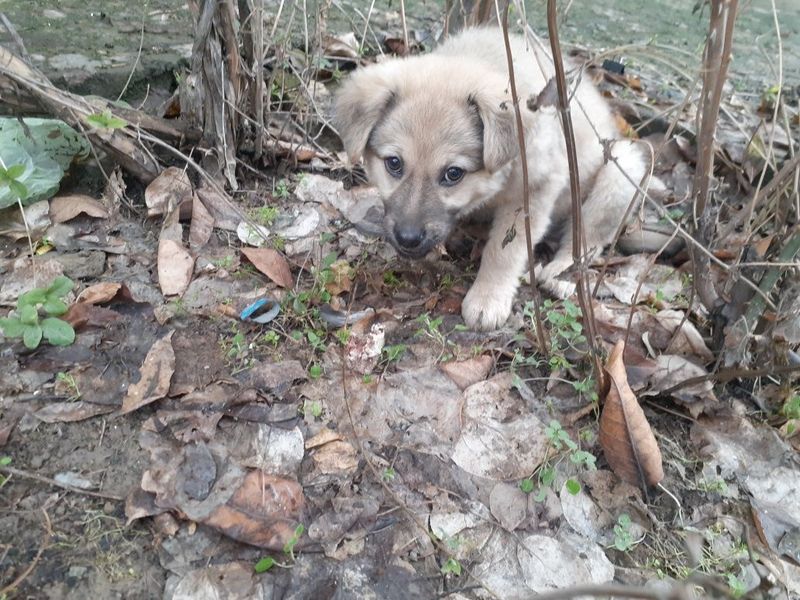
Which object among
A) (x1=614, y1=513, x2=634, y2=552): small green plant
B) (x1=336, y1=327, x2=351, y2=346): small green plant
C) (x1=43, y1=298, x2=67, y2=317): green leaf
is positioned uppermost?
(x1=43, y1=298, x2=67, y2=317): green leaf

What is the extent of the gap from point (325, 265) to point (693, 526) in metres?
1.66

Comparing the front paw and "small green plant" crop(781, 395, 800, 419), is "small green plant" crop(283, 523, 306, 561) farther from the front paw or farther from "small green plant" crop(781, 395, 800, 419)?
"small green plant" crop(781, 395, 800, 419)

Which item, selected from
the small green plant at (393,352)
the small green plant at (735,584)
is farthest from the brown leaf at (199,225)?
the small green plant at (735,584)

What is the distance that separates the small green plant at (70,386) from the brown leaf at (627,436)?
1.69 m

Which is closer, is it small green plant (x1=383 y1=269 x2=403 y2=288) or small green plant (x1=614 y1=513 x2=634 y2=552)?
small green plant (x1=614 y1=513 x2=634 y2=552)

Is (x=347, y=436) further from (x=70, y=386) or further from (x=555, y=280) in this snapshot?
(x=555, y=280)

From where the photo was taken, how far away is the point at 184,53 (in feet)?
10.7

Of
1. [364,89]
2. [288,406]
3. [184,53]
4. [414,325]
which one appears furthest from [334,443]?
[184,53]

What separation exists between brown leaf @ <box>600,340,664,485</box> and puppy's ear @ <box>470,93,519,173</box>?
3.09ft

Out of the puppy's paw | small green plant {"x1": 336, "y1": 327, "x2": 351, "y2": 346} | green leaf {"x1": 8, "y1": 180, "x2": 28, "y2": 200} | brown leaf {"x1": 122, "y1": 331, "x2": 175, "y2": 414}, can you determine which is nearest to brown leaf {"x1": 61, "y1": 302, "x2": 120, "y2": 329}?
brown leaf {"x1": 122, "y1": 331, "x2": 175, "y2": 414}

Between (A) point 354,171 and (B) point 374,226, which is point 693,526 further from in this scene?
(A) point 354,171

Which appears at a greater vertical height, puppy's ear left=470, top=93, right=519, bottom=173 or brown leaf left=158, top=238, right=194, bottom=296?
puppy's ear left=470, top=93, right=519, bottom=173

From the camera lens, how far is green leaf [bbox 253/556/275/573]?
1495mm

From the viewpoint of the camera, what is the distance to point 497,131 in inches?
91.6
